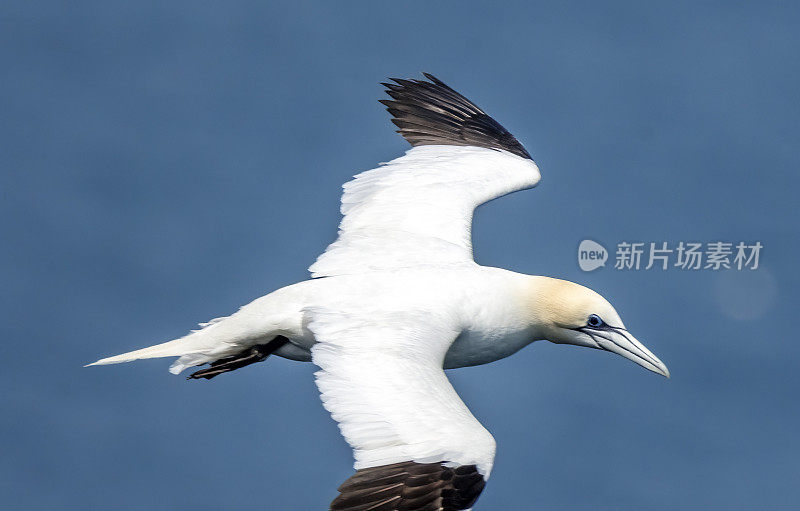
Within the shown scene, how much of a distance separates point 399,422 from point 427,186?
502cm

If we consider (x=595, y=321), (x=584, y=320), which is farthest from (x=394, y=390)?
(x=595, y=321)

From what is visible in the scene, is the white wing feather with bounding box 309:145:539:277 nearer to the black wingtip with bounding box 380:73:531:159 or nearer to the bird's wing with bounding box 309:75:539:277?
the bird's wing with bounding box 309:75:539:277

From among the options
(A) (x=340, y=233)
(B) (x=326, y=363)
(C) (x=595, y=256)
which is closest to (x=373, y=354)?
(B) (x=326, y=363)

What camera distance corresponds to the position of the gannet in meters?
12.0

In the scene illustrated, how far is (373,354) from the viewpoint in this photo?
12961mm

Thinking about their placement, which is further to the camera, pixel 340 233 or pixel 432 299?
pixel 340 233

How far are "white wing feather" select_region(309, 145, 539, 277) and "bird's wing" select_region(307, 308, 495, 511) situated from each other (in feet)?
6.07

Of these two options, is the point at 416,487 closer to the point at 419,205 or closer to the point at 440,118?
the point at 419,205

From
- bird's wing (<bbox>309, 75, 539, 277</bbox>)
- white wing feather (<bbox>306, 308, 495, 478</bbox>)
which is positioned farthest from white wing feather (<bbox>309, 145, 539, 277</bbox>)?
white wing feather (<bbox>306, 308, 495, 478</bbox>)

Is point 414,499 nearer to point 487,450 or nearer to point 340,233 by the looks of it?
point 487,450

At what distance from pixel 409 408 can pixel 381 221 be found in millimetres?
4100

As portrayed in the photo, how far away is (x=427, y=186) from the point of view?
1658 centimetres

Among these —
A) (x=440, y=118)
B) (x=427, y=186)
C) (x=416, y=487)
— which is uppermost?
(x=440, y=118)

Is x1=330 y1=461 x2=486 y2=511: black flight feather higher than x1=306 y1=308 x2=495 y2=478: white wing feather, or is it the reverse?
x1=306 y1=308 x2=495 y2=478: white wing feather
